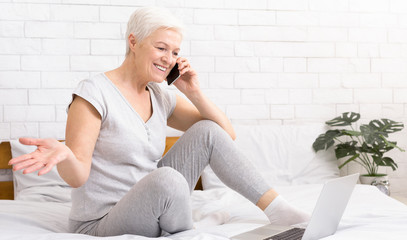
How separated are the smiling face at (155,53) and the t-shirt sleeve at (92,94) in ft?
0.69

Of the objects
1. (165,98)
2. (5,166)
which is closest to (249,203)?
(165,98)

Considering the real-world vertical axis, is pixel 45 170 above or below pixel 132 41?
below

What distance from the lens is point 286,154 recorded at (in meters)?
2.96

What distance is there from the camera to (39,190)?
2.50 m

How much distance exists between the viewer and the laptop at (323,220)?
1.38 metres

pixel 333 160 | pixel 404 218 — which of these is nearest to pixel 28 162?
pixel 404 218

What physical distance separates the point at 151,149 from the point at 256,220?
0.48 metres

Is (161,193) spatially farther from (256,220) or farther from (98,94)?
(256,220)

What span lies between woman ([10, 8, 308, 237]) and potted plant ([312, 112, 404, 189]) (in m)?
1.20

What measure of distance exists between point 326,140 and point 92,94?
1.74 meters

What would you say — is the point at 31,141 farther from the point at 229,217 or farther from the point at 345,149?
the point at 345,149

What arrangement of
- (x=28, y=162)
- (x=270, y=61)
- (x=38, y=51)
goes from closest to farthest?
(x=28, y=162) → (x=38, y=51) → (x=270, y=61)

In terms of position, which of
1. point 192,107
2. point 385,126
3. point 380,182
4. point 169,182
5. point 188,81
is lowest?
point 380,182

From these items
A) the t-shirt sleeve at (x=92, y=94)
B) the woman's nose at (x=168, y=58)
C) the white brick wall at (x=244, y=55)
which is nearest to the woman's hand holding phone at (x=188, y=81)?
the woman's nose at (x=168, y=58)
